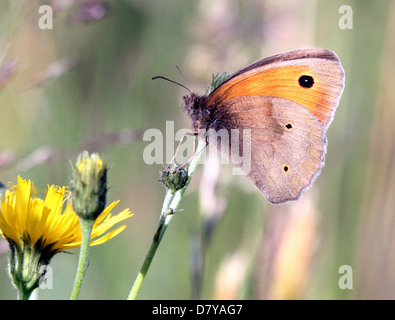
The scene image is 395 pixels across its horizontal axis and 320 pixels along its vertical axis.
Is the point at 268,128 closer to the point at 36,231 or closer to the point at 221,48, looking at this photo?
the point at 221,48

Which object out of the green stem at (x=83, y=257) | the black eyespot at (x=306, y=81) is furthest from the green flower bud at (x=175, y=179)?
the black eyespot at (x=306, y=81)

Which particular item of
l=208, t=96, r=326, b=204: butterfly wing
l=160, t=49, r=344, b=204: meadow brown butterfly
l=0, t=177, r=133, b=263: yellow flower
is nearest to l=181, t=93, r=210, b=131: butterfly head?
l=160, t=49, r=344, b=204: meadow brown butterfly

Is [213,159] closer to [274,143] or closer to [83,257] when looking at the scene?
[274,143]

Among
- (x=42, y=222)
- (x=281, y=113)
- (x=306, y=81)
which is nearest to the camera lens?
(x=42, y=222)

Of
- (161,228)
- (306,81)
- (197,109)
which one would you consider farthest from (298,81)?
(161,228)

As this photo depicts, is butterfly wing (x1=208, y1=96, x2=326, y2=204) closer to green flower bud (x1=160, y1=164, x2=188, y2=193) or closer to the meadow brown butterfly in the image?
the meadow brown butterfly

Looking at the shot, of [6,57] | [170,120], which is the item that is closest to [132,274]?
[170,120]

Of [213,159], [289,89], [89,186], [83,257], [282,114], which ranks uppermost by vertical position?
[289,89]

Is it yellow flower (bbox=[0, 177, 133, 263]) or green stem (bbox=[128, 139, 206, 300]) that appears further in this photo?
yellow flower (bbox=[0, 177, 133, 263])
